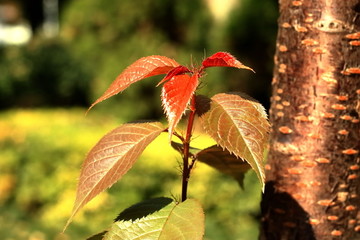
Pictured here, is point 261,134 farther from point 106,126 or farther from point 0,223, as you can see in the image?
point 106,126

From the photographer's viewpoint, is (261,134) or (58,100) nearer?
(261,134)

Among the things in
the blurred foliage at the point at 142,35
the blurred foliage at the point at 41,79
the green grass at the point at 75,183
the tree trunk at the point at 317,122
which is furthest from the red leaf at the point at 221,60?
the blurred foliage at the point at 41,79

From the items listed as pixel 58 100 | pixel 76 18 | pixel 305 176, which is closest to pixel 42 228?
pixel 305 176

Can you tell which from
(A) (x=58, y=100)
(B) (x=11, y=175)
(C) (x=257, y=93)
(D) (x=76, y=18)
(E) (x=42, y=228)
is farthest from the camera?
(A) (x=58, y=100)

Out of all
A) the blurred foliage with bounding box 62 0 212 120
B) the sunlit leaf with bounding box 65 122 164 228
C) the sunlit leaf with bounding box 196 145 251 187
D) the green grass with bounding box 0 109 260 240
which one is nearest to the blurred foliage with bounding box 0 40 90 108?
the blurred foliage with bounding box 62 0 212 120

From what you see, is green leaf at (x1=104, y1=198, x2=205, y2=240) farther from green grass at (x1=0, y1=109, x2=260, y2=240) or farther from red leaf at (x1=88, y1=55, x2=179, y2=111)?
green grass at (x1=0, y1=109, x2=260, y2=240)

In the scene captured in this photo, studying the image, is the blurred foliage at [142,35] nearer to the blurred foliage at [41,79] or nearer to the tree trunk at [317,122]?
the blurred foliage at [41,79]

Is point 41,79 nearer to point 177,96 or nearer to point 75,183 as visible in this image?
point 75,183
